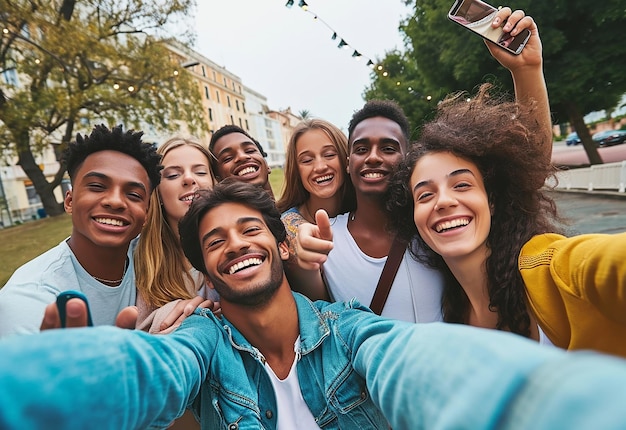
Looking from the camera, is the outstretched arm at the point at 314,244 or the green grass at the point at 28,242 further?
the green grass at the point at 28,242

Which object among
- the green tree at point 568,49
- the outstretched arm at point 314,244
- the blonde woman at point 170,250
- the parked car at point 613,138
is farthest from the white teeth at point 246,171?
the parked car at point 613,138

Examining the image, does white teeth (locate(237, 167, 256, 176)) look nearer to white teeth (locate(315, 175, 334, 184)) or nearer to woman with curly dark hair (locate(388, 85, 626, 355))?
white teeth (locate(315, 175, 334, 184))

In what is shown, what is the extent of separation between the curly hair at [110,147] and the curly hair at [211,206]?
62 centimetres

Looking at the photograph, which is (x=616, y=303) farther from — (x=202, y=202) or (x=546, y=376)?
(x=202, y=202)

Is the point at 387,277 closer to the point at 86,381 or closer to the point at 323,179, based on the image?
the point at 323,179

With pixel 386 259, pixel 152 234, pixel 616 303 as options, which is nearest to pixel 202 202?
pixel 152 234

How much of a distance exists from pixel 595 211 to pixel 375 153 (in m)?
8.89

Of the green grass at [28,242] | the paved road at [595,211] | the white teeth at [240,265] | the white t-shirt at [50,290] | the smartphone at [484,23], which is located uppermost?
the smartphone at [484,23]

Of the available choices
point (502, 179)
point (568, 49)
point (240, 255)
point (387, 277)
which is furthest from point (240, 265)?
point (568, 49)

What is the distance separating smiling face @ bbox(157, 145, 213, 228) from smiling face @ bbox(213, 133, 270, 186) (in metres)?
0.29

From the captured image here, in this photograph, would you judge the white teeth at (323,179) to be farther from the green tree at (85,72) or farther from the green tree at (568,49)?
the green tree at (85,72)

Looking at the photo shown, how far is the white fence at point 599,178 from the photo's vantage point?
9320mm

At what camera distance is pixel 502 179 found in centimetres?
196

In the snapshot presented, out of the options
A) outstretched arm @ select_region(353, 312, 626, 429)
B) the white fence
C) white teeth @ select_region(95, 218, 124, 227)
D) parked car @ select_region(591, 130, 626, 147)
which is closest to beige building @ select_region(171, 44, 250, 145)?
parked car @ select_region(591, 130, 626, 147)
